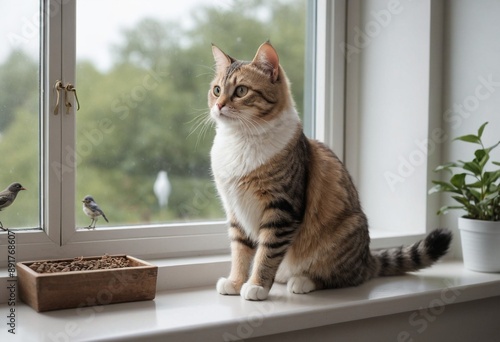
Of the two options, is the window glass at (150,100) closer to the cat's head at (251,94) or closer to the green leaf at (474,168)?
the cat's head at (251,94)

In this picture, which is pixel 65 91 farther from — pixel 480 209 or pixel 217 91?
pixel 480 209

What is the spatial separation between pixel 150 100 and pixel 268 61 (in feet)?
1.63

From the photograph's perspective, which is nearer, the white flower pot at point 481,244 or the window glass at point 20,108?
the window glass at point 20,108

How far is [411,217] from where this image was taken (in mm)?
2104

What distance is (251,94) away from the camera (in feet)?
4.75

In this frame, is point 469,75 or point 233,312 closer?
point 233,312

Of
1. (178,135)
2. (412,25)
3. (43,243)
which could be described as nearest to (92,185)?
(43,243)

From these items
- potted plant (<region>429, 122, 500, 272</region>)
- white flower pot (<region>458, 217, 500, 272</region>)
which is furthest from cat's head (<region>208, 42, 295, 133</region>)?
white flower pot (<region>458, 217, 500, 272</region>)

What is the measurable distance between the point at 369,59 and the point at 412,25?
0.74 feet

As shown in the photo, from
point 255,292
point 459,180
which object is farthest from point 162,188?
point 459,180

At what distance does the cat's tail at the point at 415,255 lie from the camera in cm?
172

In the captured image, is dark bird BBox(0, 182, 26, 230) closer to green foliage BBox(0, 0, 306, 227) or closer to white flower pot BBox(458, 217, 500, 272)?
green foliage BBox(0, 0, 306, 227)

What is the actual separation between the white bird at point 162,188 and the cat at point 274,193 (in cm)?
32

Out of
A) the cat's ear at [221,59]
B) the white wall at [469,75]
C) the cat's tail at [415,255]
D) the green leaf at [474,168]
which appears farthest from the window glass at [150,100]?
the green leaf at [474,168]
